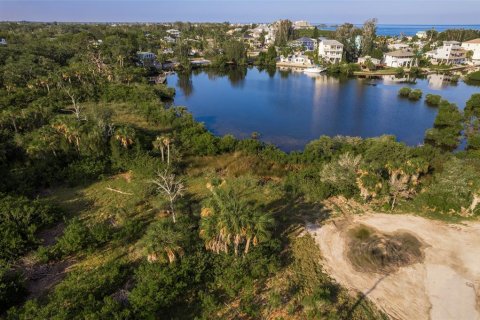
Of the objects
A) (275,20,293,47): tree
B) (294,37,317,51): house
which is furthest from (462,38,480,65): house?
(275,20,293,47): tree

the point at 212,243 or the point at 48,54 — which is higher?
the point at 48,54

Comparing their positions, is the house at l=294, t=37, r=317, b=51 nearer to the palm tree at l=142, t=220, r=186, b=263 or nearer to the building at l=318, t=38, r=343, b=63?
the building at l=318, t=38, r=343, b=63

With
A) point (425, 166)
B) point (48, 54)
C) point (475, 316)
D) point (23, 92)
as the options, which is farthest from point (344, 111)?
point (48, 54)

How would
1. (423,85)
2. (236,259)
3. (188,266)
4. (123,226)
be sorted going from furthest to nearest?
(423,85), (123,226), (236,259), (188,266)

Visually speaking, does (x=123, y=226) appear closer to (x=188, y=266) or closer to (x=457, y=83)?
(x=188, y=266)

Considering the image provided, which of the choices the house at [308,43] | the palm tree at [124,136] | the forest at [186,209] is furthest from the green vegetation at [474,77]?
the palm tree at [124,136]

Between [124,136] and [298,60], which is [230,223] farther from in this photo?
[298,60]

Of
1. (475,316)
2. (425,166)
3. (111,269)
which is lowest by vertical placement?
(475,316)
